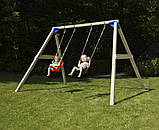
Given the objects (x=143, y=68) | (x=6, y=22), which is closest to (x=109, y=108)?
(x=143, y=68)

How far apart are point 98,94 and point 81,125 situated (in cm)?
308

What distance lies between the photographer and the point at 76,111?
522cm

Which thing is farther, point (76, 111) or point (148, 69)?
point (148, 69)

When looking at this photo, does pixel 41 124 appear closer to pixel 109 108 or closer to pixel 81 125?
pixel 81 125

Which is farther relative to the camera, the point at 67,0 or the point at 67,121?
the point at 67,0

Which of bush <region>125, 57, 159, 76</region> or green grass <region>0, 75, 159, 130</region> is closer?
green grass <region>0, 75, 159, 130</region>

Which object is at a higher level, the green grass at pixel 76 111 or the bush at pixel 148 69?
the green grass at pixel 76 111

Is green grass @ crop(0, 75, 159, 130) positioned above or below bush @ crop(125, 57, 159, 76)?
above

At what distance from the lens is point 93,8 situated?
13.9 meters

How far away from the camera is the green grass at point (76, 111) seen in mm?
4262

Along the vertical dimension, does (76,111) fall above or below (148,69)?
above

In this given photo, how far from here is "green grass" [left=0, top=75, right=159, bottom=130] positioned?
168 inches

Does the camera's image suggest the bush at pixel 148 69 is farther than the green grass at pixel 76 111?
Yes

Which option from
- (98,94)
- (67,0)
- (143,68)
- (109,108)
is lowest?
(143,68)
